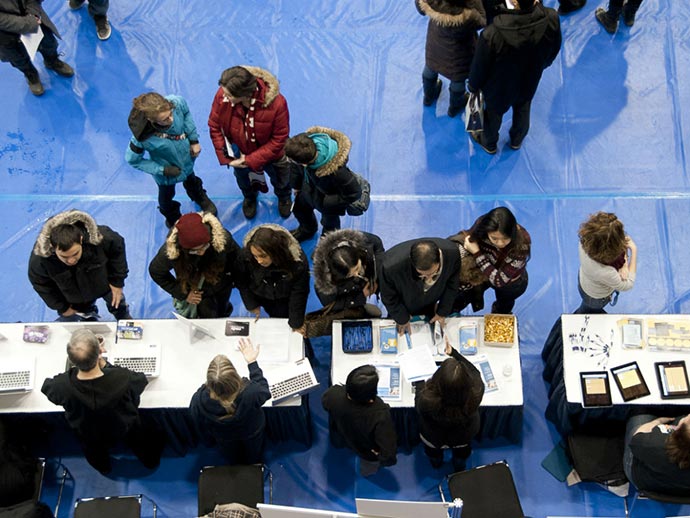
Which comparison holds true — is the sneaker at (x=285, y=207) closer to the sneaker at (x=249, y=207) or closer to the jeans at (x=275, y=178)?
the jeans at (x=275, y=178)

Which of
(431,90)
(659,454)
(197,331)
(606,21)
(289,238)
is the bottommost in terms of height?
(659,454)

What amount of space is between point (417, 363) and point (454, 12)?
2.33 meters

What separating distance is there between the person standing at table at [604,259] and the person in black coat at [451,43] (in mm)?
1708

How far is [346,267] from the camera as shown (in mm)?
3924

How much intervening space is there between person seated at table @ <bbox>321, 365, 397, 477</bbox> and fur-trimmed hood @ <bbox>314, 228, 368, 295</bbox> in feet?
1.93

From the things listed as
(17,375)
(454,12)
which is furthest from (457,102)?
(17,375)

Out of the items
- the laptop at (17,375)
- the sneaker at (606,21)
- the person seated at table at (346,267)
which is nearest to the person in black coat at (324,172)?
the person seated at table at (346,267)

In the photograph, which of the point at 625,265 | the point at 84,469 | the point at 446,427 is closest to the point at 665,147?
the point at 625,265

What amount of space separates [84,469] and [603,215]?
349 cm

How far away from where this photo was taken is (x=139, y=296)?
529 cm

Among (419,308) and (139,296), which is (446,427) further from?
(139,296)

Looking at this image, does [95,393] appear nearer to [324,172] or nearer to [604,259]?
[324,172]

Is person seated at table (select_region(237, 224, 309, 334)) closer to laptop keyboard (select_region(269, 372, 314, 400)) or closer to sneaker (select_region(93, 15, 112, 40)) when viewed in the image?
laptop keyboard (select_region(269, 372, 314, 400))

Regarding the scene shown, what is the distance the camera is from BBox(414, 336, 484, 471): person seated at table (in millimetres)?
3541
